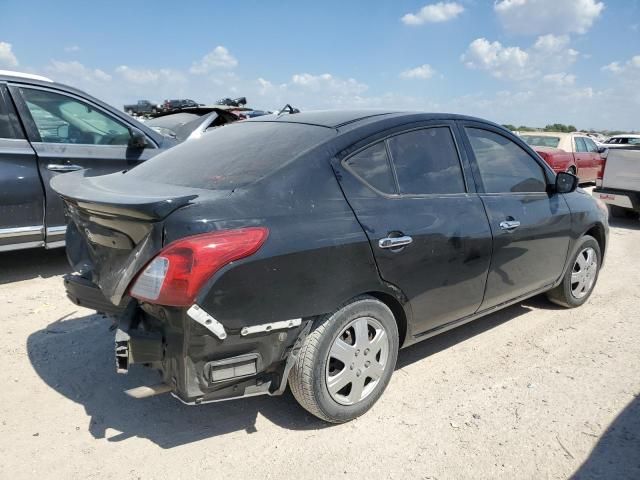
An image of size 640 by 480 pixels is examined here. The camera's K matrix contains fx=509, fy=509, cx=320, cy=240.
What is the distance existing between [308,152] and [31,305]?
307 centimetres

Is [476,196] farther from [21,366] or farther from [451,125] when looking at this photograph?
[21,366]

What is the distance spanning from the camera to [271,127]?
323 centimetres

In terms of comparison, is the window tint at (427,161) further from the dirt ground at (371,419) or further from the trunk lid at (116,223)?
the dirt ground at (371,419)

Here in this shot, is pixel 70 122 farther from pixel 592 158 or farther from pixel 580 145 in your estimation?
pixel 592 158

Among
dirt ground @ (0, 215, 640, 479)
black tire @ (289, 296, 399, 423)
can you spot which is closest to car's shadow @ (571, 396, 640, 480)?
dirt ground @ (0, 215, 640, 479)

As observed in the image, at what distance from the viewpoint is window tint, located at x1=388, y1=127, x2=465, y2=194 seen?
3.02 m

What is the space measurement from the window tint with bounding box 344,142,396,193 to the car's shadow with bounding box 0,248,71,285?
12.0 feet

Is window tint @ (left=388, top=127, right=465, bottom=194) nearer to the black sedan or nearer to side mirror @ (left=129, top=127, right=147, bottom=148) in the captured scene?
the black sedan

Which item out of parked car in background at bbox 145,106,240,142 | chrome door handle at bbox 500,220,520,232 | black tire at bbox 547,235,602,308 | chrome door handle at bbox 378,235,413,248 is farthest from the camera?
parked car in background at bbox 145,106,240,142

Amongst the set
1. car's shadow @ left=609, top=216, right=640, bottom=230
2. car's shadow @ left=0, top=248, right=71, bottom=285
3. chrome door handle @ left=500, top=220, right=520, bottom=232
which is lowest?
car's shadow @ left=609, top=216, right=640, bottom=230

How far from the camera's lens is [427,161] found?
10.4ft

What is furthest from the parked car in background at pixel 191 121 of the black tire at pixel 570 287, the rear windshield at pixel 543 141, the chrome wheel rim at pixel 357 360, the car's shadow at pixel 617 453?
the rear windshield at pixel 543 141

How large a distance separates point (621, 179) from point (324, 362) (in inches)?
329

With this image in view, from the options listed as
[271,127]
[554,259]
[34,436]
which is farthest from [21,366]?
[554,259]
